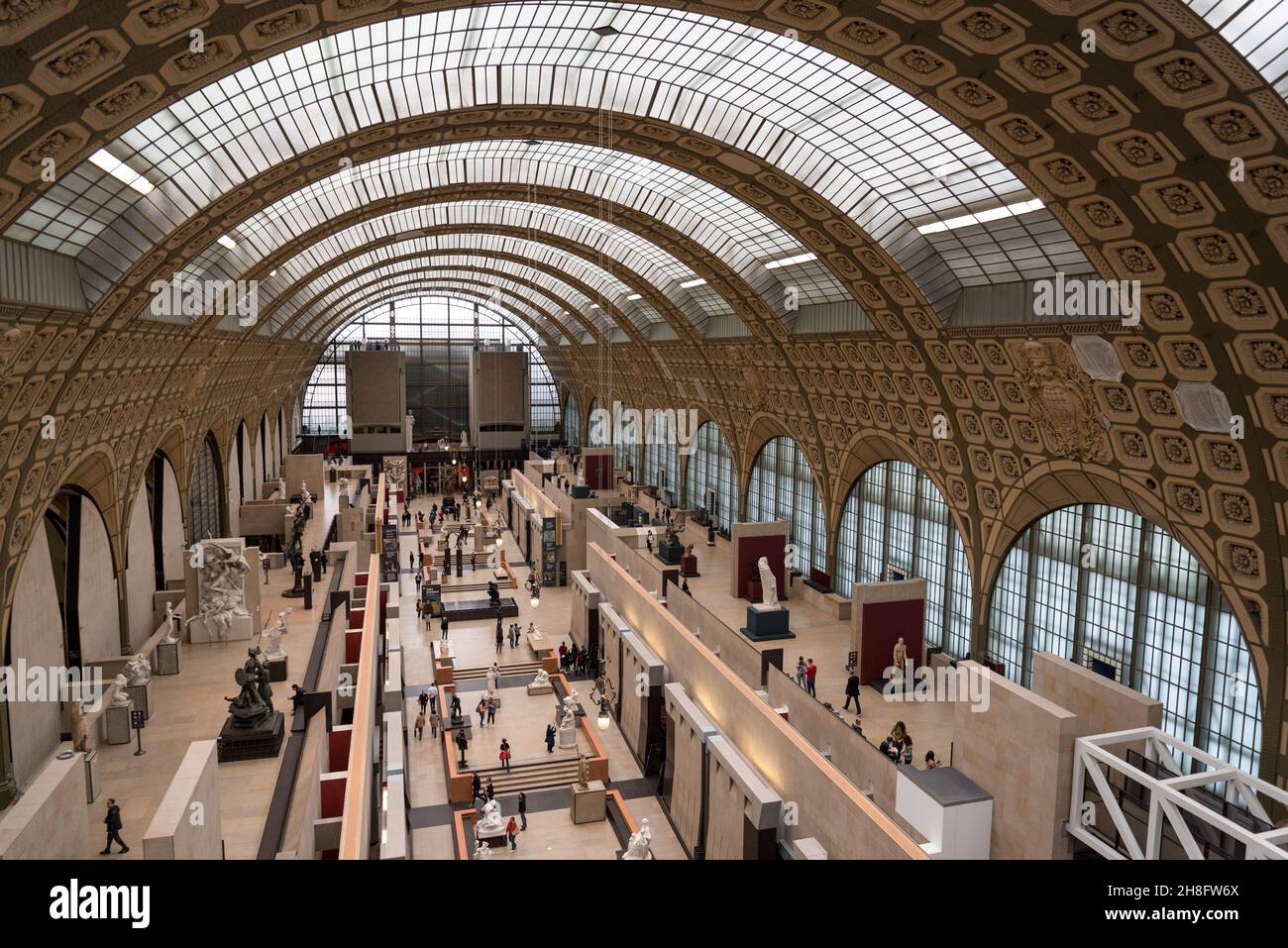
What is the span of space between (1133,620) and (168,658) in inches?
983

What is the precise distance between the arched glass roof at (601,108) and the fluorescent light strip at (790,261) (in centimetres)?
452

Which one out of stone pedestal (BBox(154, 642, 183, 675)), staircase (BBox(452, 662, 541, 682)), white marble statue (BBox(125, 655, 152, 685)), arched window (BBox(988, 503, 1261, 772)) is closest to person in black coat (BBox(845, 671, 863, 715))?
arched window (BBox(988, 503, 1261, 772))

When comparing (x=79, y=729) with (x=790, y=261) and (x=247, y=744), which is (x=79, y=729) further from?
(x=790, y=261)

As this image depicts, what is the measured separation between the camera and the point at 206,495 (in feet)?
132

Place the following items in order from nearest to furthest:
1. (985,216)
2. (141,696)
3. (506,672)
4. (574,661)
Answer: (141,696) < (985,216) < (574,661) < (506,672)

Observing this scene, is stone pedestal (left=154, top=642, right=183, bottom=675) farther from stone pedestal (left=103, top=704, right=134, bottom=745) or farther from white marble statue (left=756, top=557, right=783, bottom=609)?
white marble statue (left=756, top=557, right=783, bottom=609)

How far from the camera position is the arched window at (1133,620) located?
1948cm

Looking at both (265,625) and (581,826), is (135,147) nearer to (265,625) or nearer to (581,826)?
(265,625)

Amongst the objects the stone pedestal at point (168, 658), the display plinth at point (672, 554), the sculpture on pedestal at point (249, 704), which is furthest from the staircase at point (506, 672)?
Answer: the sculpture on pedestal at point (249, 704)

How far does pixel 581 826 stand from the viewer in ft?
73.9

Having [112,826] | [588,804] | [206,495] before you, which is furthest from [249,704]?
[206,495]

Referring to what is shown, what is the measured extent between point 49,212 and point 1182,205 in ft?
64.8

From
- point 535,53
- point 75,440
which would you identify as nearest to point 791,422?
point 535,53

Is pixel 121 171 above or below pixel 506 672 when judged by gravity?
above
